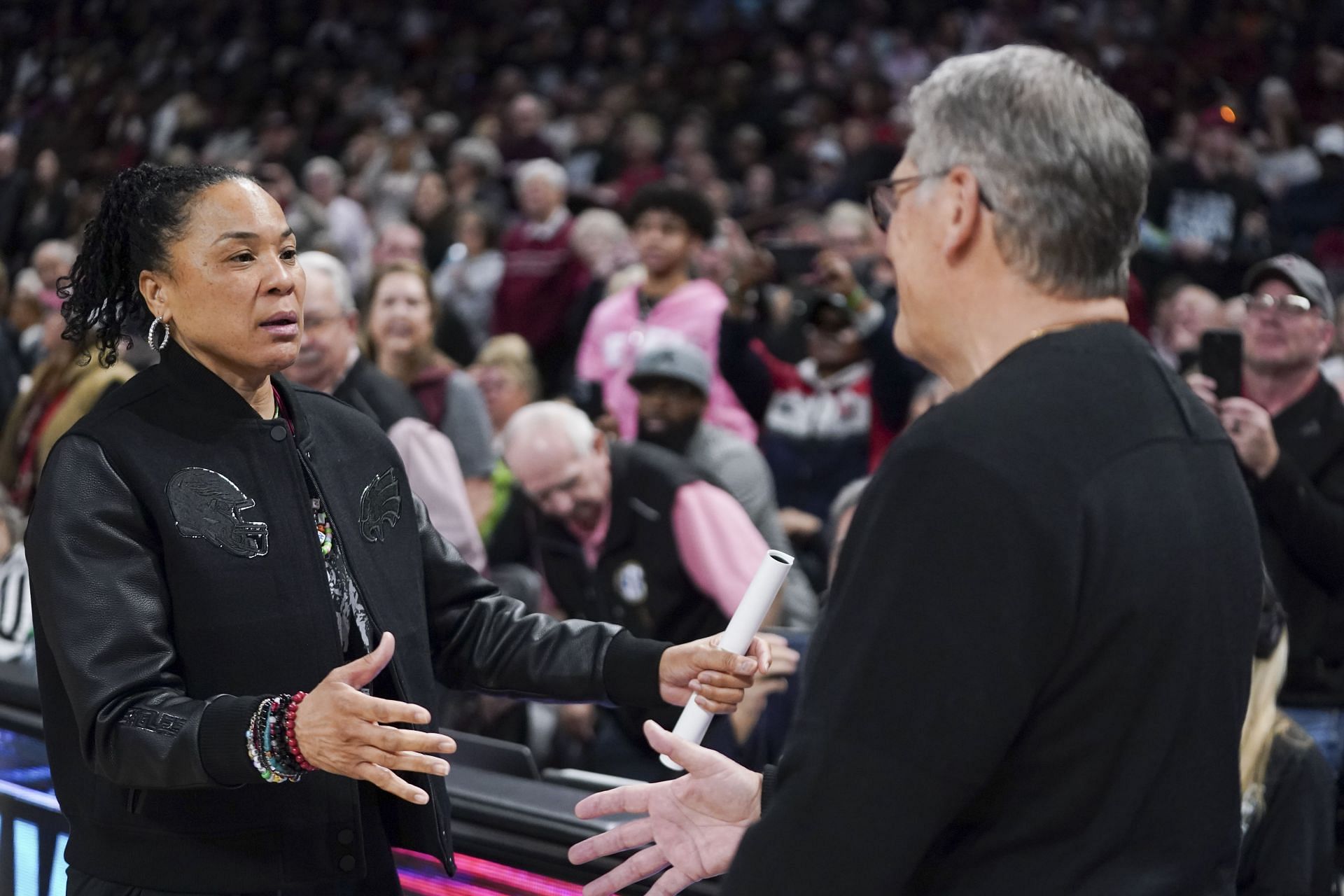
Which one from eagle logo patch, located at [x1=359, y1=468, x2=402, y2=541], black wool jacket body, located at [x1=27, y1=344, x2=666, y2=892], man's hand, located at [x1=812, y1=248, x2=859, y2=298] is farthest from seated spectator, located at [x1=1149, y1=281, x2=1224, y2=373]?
black wool jacket body, located at [x1=27, y1=344, x2=666, y2=892]

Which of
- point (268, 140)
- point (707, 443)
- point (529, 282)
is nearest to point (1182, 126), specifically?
point (529, 282)

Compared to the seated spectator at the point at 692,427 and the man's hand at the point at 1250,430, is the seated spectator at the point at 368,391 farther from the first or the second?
the man's hand at the point at 1250,430

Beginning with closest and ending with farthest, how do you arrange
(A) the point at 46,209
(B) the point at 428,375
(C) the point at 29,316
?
(B) the point at 428,375 < (C) the point at 29,316 < (A) the point at 46,209

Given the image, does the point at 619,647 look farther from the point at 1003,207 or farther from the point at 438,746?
the point at 1003,207

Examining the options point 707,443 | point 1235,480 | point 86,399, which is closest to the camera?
point 1235,480

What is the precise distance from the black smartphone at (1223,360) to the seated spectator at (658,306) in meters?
2.21

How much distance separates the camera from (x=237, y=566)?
194 cm

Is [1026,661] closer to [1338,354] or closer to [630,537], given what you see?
[630,537]

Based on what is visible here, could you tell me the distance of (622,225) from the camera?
7.72 meters

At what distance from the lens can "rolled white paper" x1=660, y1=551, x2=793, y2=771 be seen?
196 centimetres

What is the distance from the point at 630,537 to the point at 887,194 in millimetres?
2671

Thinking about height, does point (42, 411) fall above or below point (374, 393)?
below

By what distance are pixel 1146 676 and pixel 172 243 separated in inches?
53.4

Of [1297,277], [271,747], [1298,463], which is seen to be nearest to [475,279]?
[1297,277]
